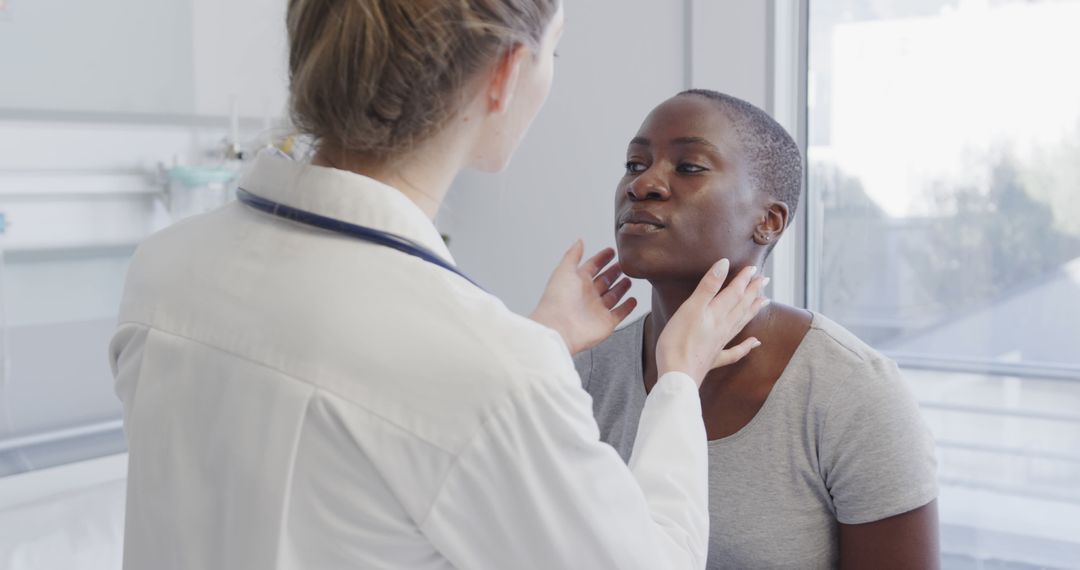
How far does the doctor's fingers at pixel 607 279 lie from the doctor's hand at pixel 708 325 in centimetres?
18

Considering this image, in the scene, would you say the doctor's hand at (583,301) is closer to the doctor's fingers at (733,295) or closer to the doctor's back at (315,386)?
the doctor's fingers at (733,295)

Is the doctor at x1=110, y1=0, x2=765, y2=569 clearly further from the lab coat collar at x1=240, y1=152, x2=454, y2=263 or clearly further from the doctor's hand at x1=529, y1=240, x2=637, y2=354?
the doctor's hand at x1=529, y1=240, x2=637, y2=354

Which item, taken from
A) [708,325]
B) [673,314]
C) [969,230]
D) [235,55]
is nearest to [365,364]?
[708,325]

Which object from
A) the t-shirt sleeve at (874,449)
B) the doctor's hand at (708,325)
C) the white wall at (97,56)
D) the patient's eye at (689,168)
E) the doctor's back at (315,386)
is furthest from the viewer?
the white wall at (97,56)

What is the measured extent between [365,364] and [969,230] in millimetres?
1504

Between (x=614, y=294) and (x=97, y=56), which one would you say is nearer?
(x=614, y=294)

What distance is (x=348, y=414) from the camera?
0.65 meters

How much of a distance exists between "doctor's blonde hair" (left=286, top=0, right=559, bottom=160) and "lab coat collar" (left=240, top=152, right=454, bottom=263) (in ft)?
0.11

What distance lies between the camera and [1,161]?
1805mm

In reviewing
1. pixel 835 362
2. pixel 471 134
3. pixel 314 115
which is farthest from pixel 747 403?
pixel 314 115

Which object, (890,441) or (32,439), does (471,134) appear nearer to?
(890,441)

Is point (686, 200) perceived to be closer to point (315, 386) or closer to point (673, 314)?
point (673, 314)

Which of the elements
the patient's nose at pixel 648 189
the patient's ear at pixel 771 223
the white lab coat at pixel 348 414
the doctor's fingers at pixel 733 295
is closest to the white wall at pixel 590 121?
the patient's ear at pixel 771 223

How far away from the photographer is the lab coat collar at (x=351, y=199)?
2.32 ft
